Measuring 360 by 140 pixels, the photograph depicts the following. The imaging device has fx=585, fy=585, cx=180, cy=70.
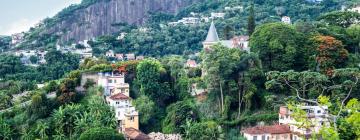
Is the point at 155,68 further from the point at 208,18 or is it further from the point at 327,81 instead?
the point at 208,18

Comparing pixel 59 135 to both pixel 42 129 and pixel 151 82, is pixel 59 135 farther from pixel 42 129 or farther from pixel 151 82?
pixel 151 82

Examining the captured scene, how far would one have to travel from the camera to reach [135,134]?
35812 millimetres

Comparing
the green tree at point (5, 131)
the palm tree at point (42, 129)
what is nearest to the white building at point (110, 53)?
the green tree at point (5, 131)

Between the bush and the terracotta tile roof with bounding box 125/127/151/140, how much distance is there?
1.23 meters

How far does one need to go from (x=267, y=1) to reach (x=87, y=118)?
54709 mm

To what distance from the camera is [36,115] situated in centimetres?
3997

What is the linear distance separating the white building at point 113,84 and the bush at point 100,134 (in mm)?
6831

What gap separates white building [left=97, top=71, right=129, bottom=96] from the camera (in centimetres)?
4094

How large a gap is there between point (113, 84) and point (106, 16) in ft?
207

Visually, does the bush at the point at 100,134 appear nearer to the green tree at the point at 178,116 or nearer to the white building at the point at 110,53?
the green tree at the point at 178,116

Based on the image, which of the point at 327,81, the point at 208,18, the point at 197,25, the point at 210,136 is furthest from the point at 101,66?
the point at 208,18

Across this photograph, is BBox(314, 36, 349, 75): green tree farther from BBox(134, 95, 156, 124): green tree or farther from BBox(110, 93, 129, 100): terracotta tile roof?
BBox(110, 93, 129, 100): terracotta tile roof

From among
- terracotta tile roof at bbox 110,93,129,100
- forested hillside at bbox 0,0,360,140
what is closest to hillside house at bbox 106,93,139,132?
terracotta tile roof at bbox 110,93,129,100

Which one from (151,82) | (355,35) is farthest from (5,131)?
(355,35)
